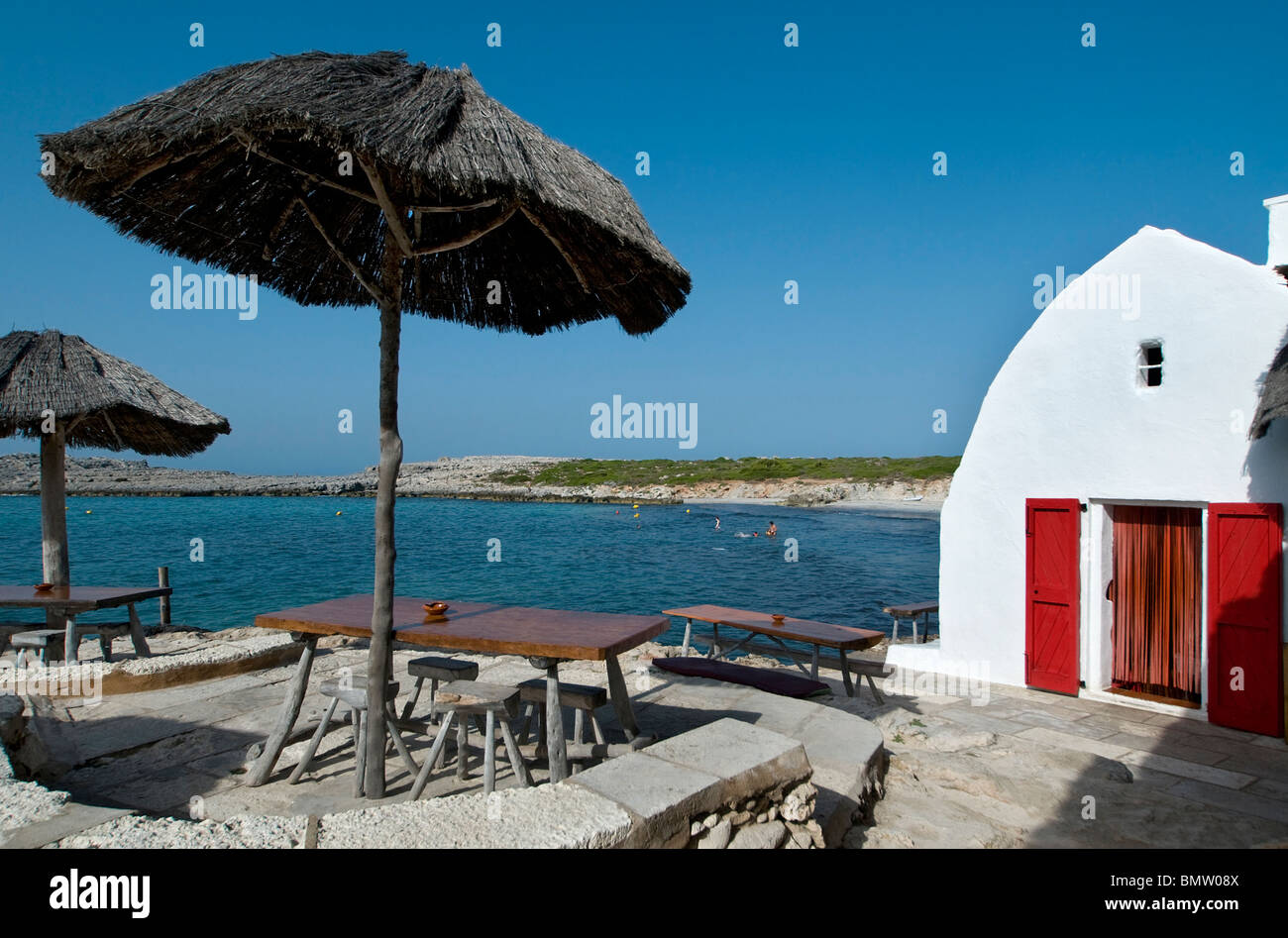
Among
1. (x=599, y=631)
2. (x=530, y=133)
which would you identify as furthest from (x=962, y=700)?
(x=530, y=133)

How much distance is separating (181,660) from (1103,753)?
8.13 m

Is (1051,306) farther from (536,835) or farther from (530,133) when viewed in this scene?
(536,835)

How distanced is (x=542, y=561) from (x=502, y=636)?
31051 millimetres

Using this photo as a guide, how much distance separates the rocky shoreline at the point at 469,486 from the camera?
67.0 metres

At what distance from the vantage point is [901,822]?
432 cm

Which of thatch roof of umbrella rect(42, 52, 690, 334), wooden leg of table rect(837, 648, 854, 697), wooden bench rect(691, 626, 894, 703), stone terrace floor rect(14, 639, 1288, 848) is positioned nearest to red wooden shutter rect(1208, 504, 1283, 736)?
stone terrace floor rect(14, 639, 1288, 848)

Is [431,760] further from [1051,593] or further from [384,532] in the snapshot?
[1051,593]

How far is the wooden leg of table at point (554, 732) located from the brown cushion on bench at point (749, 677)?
106 inches

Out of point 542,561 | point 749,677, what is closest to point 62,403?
point 749,677

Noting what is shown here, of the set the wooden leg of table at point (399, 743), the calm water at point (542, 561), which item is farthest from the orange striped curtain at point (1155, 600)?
the calm water at point (542, 561)

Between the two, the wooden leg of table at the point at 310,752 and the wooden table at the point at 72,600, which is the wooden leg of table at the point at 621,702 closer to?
the wooden leg of table at the point at 310,752

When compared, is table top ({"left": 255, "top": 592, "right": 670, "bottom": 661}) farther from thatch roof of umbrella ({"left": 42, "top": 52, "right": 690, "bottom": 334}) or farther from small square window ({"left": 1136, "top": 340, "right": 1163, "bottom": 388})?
small square window ({"left": 1136, "top": 340, "right": 1163, "bottom": 388})

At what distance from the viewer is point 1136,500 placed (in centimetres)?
720
